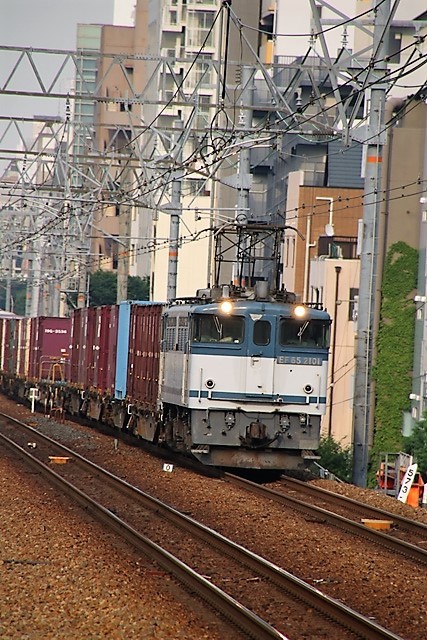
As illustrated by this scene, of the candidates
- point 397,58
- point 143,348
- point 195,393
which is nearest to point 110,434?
point 143,348

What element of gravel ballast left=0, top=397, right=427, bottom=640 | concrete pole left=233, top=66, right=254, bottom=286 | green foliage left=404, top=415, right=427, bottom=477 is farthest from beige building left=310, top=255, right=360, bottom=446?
gravel ballast left=0, top=397, right=427, bottom=640

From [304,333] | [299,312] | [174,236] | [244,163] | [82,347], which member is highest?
[244,163]

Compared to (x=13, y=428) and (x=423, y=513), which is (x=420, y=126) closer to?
(x=13, y=428)

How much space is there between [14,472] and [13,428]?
476 inches

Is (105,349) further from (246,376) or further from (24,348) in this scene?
(24,348)

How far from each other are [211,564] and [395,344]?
111 feet

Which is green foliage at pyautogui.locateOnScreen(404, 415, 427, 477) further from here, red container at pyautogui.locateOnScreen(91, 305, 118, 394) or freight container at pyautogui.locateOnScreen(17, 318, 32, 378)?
freight container at pyautogui.locateOnScreen(17, 318, 32, 378)

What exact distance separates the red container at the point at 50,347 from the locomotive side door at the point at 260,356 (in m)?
21.1

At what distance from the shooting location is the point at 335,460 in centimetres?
4106

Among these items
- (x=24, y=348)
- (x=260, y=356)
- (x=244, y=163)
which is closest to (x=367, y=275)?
(x=260, y=356)

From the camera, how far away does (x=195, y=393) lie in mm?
20484

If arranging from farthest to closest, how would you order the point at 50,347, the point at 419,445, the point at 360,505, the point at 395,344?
the point at 395,344, the point at 50,347, the point at 419,445, the point at 360,505

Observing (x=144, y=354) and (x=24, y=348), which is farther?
(x=24, y=348)

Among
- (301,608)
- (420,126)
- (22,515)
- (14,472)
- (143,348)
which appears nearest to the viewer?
(301,608)
